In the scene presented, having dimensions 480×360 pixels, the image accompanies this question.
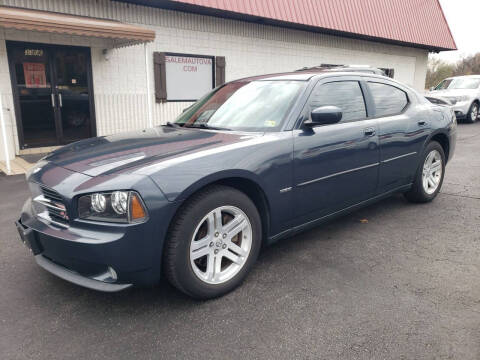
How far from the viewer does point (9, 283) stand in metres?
2.91

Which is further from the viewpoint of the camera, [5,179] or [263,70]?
[263,70]

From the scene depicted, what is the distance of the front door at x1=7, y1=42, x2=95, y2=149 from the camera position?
7.86 meters

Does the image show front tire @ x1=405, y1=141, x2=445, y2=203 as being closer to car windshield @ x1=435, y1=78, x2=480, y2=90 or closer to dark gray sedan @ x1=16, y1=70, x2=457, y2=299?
dark gray sedan @ x1=16, y1=70, x2=457, y2=299

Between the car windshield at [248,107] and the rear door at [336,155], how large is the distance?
20 cm

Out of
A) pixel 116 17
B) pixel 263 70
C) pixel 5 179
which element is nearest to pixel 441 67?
pixel 263 70

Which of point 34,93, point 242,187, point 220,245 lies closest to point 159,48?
point 34,93

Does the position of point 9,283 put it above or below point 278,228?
below

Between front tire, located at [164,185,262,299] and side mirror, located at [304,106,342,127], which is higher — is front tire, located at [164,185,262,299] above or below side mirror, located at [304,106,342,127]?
below

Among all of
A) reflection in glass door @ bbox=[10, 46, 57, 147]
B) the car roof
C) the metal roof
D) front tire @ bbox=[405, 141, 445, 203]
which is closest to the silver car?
the metal roof

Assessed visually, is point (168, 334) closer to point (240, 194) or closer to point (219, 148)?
point (240, 194)

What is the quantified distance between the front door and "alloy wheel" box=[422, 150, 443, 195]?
7.22 meters

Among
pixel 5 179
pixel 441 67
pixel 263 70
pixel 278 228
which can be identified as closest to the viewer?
pixel 278 228

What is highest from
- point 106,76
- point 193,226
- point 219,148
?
point 106,76

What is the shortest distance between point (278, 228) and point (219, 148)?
2.71 feet
